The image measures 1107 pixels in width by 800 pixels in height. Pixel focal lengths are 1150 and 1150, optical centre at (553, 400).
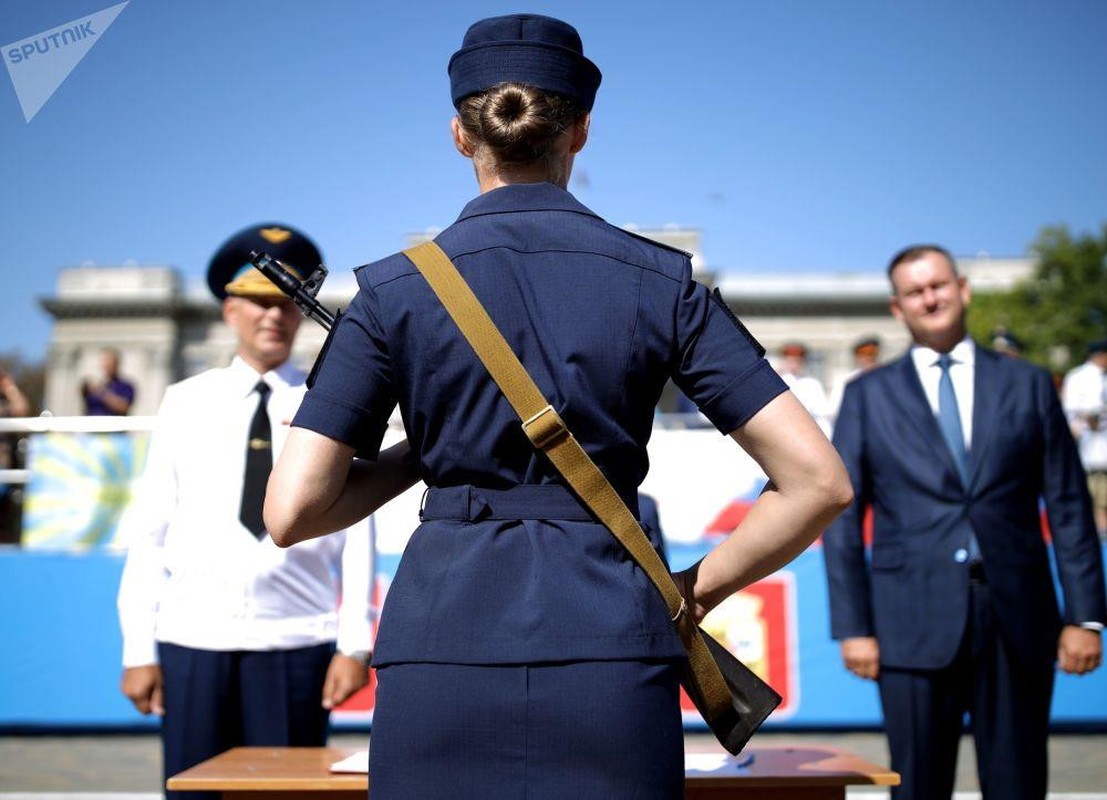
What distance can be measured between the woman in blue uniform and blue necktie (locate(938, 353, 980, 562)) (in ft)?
7.67

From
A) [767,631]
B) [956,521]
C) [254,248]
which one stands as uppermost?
[254,248]

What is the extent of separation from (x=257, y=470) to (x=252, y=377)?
40 centimetres

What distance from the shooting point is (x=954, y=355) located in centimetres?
434

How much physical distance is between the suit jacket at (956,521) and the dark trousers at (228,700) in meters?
1.95

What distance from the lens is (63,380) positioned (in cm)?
7381

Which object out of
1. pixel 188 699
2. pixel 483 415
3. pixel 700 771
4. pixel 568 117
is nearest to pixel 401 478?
pixel 483 415

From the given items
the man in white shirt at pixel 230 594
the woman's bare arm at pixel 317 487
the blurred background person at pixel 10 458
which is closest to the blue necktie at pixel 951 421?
the man in white shirt at pixel 230 594

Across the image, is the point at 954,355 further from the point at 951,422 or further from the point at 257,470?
the point at 257,470

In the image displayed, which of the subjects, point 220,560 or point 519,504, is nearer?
point 519,504

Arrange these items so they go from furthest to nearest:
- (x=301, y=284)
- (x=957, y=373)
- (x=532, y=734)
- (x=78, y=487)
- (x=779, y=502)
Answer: (x=78, y=487) → (x=957, y=373) → (x=301, y=284) → (x=779, y=502) → (x=532, y=734)

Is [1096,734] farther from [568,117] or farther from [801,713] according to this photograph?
[568,117]

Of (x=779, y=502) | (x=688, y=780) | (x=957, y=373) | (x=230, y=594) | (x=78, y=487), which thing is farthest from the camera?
(x=78, y=487)

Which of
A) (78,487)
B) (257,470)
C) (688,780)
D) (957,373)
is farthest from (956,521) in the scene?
(78,487)

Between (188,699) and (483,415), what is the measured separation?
2.37m
